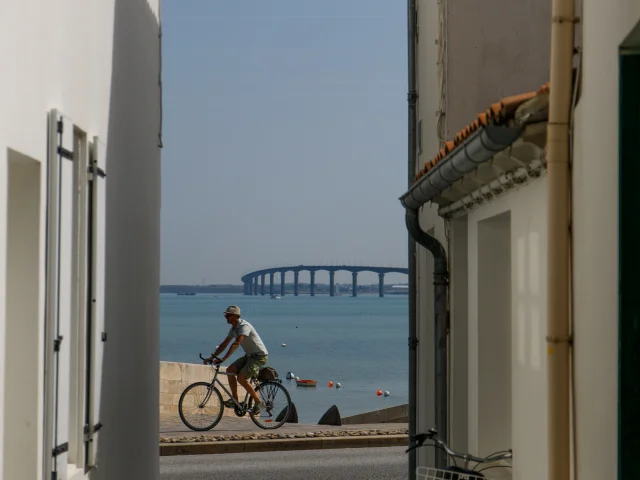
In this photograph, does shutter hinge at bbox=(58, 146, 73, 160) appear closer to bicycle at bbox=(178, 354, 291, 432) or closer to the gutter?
the gutter

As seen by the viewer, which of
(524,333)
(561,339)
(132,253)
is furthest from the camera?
(132,253)

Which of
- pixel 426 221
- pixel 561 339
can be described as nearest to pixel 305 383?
pixel 426 221

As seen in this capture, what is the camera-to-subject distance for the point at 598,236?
12.2 feet

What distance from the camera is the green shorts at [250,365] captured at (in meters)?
17.2

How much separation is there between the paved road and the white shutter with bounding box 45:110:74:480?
27.5 feet

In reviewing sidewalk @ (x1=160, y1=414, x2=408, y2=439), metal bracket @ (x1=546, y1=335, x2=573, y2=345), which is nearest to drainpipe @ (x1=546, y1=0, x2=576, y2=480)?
metal bracket @ (x1=546, y1=335, x2=573, y2=345)

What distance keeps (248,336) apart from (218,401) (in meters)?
1.40

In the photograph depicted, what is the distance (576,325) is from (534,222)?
4.37 ft

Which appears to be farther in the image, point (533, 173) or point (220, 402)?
point (220, 402)

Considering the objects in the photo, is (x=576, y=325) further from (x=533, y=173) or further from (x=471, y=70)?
(x=471, y=70)

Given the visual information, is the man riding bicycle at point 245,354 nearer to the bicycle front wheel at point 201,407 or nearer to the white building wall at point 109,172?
the bicycle front wheel at point 201,407

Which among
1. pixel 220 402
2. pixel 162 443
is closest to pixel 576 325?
Answer: pixel 162 443

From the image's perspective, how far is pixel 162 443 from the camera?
15.9 metres

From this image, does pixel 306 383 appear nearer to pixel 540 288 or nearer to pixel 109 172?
pixel 109 172
